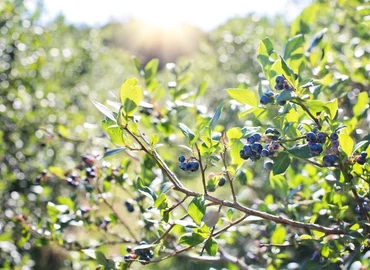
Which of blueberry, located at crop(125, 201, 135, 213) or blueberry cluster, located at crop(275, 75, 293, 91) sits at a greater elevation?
blueberry cluster, located at crop(275, 75, 293, 91)

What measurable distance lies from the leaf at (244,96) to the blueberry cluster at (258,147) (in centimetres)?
8

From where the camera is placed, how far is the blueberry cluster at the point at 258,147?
1.21 metres

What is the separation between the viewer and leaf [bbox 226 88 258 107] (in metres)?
1.24

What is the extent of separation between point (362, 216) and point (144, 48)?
62.4ft

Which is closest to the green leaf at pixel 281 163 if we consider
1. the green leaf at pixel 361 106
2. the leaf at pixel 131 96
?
the leaf at pixel 131 96

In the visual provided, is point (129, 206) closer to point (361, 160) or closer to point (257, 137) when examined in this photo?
point (257, 137)

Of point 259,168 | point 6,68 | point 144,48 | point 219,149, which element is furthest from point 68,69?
point 144,48

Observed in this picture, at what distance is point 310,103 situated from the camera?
3.96 feet

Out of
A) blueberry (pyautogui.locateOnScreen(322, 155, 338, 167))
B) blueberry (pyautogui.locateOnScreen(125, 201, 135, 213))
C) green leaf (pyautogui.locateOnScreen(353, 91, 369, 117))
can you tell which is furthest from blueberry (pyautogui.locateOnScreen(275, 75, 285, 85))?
blueberry (pyautogui.locateOnScreen(125, 201, 135, 213))

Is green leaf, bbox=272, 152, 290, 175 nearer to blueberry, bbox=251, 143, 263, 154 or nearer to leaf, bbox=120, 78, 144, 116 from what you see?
blueberry, bbox=251, 143, 263, 154

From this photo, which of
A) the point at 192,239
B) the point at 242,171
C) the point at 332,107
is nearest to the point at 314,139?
the point at 332,107

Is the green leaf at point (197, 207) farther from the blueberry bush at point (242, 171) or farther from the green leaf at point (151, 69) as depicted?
the green leaf at point (151, 69)

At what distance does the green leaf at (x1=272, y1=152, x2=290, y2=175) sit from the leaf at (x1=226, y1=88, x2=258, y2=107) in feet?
0.48

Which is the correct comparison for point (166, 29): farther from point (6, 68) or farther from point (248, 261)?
point (248, 261)
